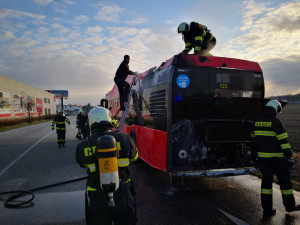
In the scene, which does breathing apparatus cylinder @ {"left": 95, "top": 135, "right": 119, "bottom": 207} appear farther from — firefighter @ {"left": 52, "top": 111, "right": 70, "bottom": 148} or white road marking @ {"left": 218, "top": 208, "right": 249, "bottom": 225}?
firefighter @ {"left": 52, "top": 111, "right": 70, "bottom": 148}

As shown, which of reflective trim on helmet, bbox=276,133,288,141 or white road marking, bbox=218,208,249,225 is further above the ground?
reflective trim on helmet, bbox=276,133,288,141

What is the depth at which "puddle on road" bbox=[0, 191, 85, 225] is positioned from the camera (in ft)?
12.4

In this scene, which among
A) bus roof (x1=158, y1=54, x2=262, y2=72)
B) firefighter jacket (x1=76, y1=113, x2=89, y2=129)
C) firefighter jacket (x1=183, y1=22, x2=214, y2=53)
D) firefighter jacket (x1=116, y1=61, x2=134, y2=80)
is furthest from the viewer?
firefighter jacket (x1=76, y1=113, x2=89, y2=129)

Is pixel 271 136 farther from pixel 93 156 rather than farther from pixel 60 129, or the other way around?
pixel 60 129

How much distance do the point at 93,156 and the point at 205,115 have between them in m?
3.20

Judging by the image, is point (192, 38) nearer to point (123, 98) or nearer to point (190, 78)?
point (190, 78)

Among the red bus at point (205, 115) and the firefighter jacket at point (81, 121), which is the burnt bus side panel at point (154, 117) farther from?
the firefighter jacket at point (81, 121)

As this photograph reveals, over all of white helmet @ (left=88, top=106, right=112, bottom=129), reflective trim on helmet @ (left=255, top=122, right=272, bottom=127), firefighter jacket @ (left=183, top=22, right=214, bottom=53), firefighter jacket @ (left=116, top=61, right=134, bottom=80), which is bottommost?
reflective trim on helmet @ (left=255, top=122, right=272, bottom=127)

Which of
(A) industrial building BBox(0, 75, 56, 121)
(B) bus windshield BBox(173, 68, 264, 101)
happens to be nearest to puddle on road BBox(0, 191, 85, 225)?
(B) bus windshield BBox(173, 68, 264, 101)

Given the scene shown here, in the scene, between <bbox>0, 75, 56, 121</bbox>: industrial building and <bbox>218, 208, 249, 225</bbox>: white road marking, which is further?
<bbox>0, 75, 56, 121</bbox>: industrial building

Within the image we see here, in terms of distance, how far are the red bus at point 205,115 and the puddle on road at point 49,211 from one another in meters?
2.02

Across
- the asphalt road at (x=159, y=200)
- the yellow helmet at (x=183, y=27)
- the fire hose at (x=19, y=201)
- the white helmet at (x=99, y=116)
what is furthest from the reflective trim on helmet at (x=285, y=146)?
the fire hose at (x=19, y=201)

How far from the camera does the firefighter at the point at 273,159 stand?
3814mm

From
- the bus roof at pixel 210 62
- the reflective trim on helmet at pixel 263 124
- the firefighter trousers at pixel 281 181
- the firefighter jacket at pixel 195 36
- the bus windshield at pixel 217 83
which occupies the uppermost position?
the firefighter jacket at pixel 195 36
